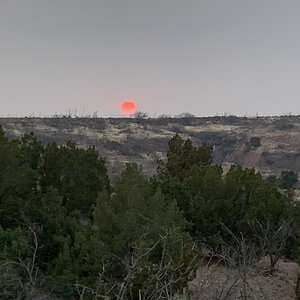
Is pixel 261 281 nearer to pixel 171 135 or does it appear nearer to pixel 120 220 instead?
pixel 120 220

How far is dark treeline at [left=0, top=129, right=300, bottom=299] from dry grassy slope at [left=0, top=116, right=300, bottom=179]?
2350cm

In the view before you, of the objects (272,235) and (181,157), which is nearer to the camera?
(272,235)

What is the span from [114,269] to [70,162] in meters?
8.06

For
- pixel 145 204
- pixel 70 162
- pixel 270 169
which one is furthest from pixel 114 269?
pixel 270 169

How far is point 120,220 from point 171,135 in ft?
188

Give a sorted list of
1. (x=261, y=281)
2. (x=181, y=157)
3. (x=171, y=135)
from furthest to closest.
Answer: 1. (x=171, y=135)
2. (x=181, y=157)
3. (x=261, y=281)

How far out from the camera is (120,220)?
36.0 feet

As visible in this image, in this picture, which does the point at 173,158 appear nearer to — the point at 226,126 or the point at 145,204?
the point at 145,204

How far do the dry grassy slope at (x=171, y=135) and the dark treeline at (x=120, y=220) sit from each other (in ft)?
77.1

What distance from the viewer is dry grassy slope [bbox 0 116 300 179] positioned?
54.4 metres

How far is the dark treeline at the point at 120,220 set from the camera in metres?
10.2

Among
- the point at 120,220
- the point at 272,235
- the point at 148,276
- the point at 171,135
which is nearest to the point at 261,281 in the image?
the point at 272,235

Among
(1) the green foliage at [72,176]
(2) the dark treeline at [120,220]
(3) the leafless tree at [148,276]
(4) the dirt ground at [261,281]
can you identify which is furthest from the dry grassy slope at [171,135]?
(3) the leafless tree at [148,276]

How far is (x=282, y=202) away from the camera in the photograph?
16.5m
